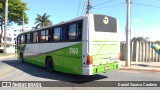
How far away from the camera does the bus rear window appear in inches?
458

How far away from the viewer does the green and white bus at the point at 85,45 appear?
11.2 meters

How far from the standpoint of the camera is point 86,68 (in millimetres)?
11086

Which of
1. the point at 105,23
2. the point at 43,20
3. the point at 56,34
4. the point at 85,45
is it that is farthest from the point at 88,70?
the point at 43,20

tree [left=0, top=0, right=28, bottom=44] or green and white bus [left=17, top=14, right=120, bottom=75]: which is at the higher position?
tree [left=0, top=0, right=28, bottom=44]

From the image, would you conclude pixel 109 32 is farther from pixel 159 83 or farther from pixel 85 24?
pixel 159 83

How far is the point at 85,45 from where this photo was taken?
11.2m

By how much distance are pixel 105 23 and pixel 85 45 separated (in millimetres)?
1836

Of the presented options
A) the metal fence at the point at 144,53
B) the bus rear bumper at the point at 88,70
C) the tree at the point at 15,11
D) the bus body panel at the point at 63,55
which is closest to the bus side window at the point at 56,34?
the bus body panel at the point at 63,55

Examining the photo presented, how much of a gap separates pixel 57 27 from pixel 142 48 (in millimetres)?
11551

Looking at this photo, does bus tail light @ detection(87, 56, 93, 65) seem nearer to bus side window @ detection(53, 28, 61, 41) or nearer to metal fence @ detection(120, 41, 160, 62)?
bus side window @ detection(53, 28, 61, 41)

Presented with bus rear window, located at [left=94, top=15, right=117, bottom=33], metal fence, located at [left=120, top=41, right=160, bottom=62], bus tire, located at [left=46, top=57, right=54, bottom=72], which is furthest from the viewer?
metal fence, located at [left=120, top=41, right=160, bottom=62]

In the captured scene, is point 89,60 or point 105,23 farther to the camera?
point 105,23

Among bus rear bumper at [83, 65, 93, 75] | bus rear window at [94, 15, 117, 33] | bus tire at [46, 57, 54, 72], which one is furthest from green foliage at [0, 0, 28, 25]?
bus rear bumper at [83, 65, 93, 75]

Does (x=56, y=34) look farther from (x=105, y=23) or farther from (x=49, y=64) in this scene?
(x=105, y=23)
